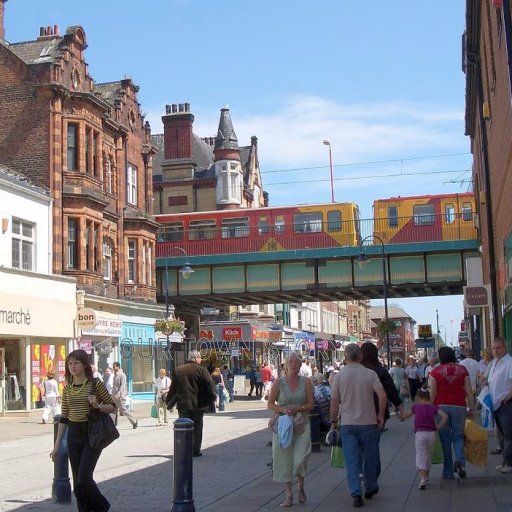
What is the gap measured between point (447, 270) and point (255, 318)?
26.5m

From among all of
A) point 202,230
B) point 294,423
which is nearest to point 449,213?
point 202,230

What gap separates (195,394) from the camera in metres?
15.3

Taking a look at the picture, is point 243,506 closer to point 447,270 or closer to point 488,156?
point 488,156

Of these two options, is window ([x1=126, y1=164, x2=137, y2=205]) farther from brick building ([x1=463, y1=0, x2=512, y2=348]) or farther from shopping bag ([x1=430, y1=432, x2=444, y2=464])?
shopping bag ([x1=430, y1=432, x2=444, y2=464])

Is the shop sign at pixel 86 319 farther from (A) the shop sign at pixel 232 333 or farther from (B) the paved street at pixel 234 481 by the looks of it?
(A) the shop sign at pixel 232 333

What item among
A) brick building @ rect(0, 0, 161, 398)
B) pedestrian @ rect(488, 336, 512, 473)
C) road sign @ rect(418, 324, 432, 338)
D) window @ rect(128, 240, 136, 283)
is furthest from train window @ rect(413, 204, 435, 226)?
pedestrian @ rect(488, 336, 512, 473)

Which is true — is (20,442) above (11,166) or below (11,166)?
below

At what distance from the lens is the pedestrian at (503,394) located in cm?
1175

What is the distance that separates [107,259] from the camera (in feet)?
131

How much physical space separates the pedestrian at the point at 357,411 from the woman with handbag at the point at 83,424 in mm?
2564

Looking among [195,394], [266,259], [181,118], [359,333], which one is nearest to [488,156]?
[195,394]

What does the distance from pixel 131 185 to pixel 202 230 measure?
5564mm

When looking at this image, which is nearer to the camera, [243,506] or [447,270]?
[243,506]

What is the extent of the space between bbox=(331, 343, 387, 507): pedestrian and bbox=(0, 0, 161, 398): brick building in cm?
2606
